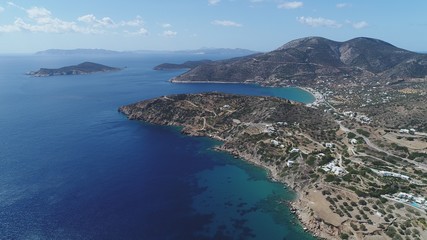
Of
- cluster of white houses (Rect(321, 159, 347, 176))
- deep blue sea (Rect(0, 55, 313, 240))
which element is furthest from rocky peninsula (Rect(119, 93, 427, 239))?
deep blue sea (Rect(0, 55, 313, 240))

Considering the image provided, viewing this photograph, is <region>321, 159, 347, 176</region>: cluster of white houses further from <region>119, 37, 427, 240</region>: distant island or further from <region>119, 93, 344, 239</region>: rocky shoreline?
<region>119, 93, 344, 239</region>: rocky shoreline

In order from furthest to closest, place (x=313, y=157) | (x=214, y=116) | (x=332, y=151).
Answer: (x=214, y=116) → (x=332, y=151) → (x=313, y=157)

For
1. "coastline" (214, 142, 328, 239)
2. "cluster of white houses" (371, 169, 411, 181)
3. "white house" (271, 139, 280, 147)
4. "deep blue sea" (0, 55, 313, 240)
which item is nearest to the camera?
"coastline" (214, 142, 328, 239)

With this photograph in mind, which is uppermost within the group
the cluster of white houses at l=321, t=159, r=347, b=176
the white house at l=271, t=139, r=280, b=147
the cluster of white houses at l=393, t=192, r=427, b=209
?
the white house at l=271, t=139, r=280, b=147

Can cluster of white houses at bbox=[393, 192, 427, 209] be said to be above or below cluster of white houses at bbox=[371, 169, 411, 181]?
below

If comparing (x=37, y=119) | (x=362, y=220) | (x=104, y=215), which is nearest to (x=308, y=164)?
(x=362, y=220)

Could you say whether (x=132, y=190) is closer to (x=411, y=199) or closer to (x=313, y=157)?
(x=313, y=157)

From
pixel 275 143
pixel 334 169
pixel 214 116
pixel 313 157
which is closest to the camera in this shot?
pixel 334 169

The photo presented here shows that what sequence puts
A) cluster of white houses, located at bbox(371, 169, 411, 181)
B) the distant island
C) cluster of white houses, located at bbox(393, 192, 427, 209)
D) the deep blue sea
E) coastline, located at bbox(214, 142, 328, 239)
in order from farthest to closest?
cluster of white houses, located at bbox(371, 169, 411, 181)
cluster of white houses, located at bbox(393, 192, 427, 209)
the distant island
the deep blue sea
coastline, located at bbox(214, 142, 328, 239)

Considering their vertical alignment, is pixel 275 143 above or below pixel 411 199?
above

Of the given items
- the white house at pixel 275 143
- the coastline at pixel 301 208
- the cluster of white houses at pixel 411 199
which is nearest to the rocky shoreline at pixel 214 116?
the coastline at pixel 301 208

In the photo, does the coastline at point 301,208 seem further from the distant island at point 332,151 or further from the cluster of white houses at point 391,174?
the cluster of white houses at point 391,174

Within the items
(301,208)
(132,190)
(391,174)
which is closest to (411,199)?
(391,174)

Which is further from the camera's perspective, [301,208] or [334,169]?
[334,169]
